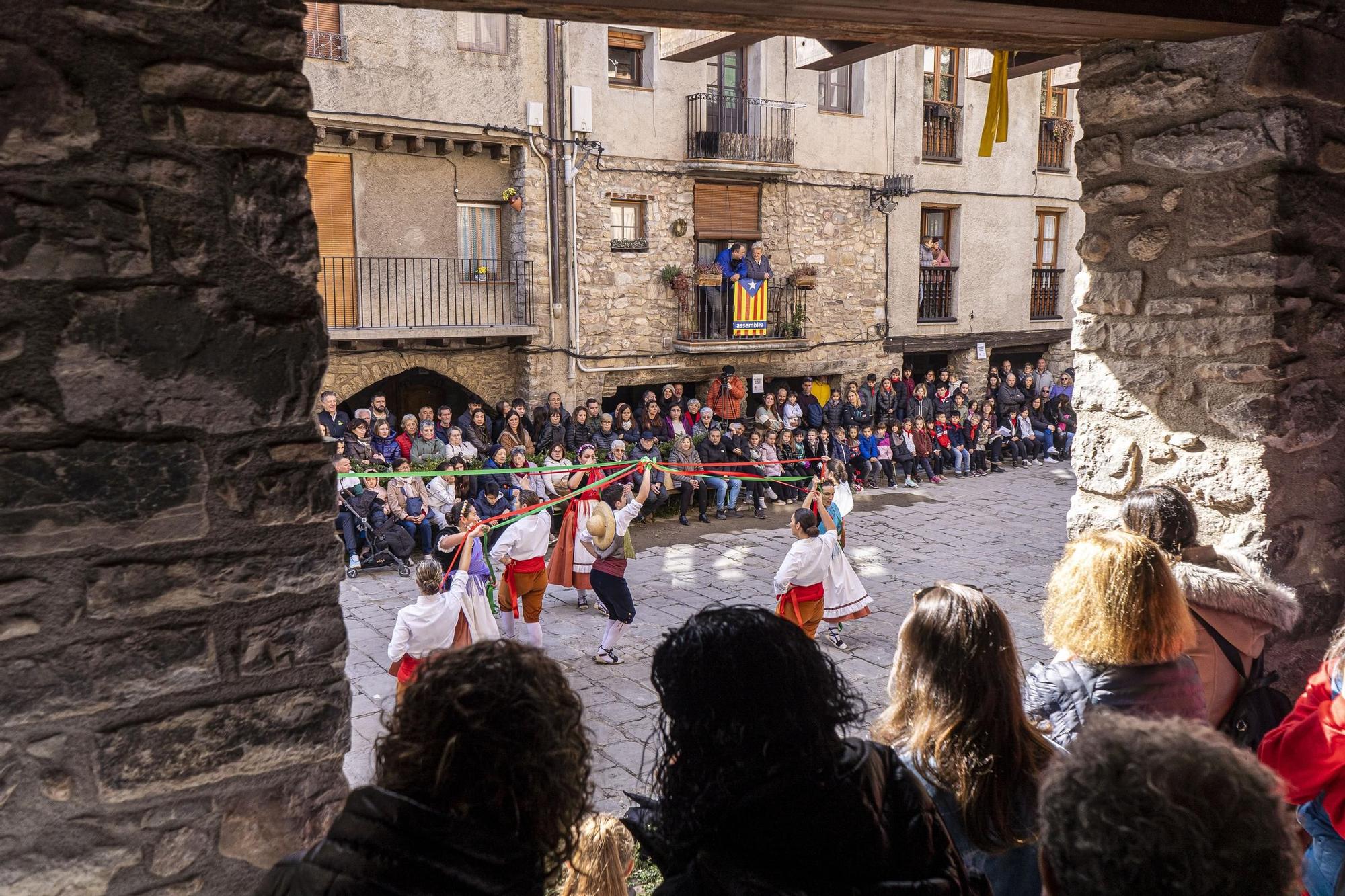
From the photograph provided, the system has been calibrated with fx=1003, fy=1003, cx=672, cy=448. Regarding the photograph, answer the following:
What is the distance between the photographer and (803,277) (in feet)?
51.0

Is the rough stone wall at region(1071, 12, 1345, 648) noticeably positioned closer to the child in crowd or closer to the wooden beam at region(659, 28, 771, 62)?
the wooden beam at region(659, 28, 771, 62)

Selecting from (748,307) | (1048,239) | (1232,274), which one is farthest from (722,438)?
(1232,274)

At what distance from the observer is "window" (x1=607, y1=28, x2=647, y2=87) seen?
45.0 ft

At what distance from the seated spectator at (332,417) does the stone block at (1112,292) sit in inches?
348

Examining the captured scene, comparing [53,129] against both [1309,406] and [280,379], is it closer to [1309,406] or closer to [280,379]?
[280,379]

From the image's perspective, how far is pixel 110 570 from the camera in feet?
6.70

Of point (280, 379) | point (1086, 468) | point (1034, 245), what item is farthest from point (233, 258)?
point (1034, 245)

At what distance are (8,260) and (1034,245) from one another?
18.9m

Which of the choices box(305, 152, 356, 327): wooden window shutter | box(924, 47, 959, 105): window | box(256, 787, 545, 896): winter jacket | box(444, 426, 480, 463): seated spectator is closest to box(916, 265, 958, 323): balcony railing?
box(924, 47, 959, 105): window

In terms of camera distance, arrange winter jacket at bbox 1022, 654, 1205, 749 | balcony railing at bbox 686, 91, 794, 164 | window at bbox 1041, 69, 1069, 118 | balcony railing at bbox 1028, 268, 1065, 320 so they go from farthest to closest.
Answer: balcony railing at bbox 1028, 268, 1065, 320 < window at bbox 1041, 69, 1069, 118 < balcony railing at bbox 686, 91, 794, 164 < winter jacket at bbox 1022, 654, 1205, 749

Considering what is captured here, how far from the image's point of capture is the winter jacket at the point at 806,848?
1529 mm

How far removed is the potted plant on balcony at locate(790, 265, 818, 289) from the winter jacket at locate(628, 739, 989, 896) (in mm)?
14322

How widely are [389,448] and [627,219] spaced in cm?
513

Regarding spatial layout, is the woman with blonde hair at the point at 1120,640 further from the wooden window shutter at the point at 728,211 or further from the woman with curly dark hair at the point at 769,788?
the wooden window shutter at the point at 728,211
